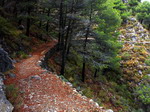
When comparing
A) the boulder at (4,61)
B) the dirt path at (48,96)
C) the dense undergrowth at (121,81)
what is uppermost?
the boulder at (4,61)

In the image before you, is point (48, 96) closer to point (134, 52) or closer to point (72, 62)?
point (72, 62)

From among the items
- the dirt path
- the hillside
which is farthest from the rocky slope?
the dirt path

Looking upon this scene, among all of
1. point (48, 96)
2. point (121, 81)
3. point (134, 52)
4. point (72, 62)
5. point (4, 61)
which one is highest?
point (4, 61)

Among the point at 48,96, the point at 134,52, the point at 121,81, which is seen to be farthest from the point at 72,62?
the point at 134,52

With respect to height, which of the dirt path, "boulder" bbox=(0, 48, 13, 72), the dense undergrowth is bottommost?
the dense undergrowth

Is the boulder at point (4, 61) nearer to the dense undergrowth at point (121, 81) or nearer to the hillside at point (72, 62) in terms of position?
the hillside at point (72, 62)

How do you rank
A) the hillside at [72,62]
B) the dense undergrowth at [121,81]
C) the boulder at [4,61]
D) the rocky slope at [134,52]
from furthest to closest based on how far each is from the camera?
the rocky slope at [134,52] → the dense undergrowth at [121,81] → the boulder at [4,61] → the hillside at [72,62]

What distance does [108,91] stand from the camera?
1372cm

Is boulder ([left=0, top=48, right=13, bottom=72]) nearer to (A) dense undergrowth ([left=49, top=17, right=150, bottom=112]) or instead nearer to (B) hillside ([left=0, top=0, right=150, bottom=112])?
(B) hillside ([left=0, top=0, right=150, bottom=112])

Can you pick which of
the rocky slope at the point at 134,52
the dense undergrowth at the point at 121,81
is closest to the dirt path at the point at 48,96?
the dense undergrowth at the point at 121,81

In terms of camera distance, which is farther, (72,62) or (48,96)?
(72,62)

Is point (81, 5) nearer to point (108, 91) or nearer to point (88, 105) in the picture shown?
→ point (88, 105)

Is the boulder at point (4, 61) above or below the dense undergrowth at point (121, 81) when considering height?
above

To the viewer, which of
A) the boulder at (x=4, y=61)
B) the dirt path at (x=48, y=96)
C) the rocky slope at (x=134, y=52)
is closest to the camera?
the dirt path at (x=48, y=96)
